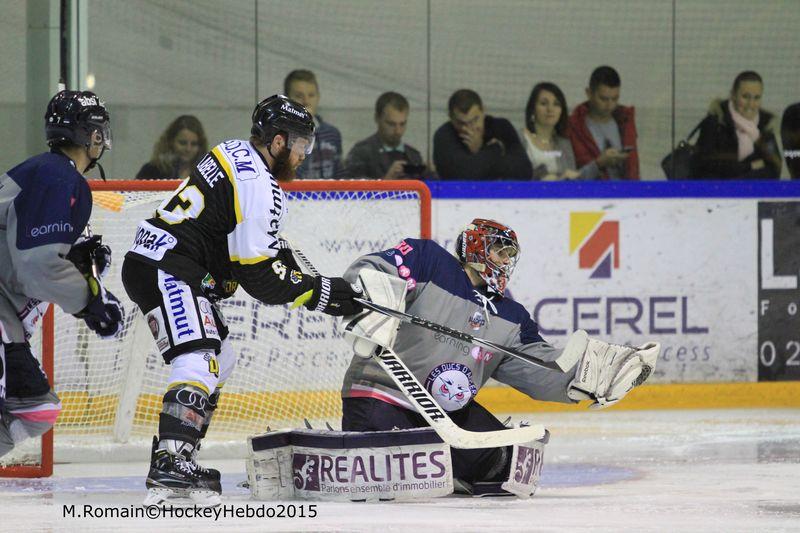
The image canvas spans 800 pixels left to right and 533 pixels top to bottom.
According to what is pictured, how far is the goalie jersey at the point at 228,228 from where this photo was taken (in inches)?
152

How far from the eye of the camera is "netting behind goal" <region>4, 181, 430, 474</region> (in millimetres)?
5285

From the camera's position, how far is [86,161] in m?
4.03

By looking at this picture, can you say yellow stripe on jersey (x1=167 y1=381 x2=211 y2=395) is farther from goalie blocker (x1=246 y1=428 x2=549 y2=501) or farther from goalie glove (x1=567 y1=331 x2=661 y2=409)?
goalie glove (x1=567 y1=331 x2=661 y2=409)

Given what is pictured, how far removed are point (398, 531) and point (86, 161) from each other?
1.35 m

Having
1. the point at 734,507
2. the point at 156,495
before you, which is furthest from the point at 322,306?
the point at 734,507

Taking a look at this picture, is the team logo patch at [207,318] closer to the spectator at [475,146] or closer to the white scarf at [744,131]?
the spectator at [475,146]

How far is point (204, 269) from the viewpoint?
3.97 meters

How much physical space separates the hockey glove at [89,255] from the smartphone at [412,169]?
123 inches

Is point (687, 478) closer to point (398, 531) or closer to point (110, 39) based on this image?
point (398, 531)

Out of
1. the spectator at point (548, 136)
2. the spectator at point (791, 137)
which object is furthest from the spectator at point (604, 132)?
the spectator at point (791, 137)

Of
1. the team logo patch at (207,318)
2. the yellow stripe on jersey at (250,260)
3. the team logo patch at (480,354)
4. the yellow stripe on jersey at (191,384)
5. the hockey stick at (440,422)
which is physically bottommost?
the hockey stick at (440,422)

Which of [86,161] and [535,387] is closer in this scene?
[86,161]

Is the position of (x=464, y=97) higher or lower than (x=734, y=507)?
higher

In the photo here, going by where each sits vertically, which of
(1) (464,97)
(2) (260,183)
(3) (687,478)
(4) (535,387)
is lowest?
(3) (687,478)
